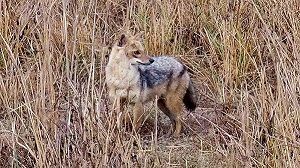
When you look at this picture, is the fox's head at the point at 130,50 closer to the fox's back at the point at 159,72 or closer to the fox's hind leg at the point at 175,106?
the fox's back at the point at 159,72

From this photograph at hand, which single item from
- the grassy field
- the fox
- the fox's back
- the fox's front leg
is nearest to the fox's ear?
the fox

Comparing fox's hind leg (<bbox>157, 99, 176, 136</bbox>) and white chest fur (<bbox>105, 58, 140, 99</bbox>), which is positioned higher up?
white chest fur (<bbox>105, 58, 140, 99</bbox>)

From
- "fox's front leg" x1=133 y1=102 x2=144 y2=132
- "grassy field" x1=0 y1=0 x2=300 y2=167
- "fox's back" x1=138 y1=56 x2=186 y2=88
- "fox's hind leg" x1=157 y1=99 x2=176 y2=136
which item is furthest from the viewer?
"fox's hind leg" x1=157 y1=99 x2=176 y2=136

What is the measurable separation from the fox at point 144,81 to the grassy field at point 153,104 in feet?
0.36

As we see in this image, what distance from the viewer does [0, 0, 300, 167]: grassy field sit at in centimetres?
347

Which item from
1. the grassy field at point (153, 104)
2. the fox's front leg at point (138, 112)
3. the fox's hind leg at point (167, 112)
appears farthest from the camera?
the fox's hind leg at point (167, 112)

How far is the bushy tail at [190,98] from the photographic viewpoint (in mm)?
5344

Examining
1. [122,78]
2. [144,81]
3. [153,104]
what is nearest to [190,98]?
[153,104]

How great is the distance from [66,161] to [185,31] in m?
2.93

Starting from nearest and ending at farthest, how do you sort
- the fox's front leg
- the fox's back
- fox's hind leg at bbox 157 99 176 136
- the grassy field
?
the grassy field → the fox's front leg → the fox's back → fox's hind leg at bbox 157 99 176 136

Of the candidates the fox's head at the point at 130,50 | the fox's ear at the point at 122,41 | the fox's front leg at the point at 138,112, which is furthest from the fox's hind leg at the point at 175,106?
the fox's ear at the point at 122,41

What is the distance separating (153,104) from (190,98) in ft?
0.96

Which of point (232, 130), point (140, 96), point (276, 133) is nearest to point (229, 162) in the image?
point (276, 133)

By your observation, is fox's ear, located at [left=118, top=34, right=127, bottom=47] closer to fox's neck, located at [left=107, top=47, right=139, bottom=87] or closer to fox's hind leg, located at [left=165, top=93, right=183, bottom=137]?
fox's neck, located at [left=107, top=47, right=139, bottom=87]
